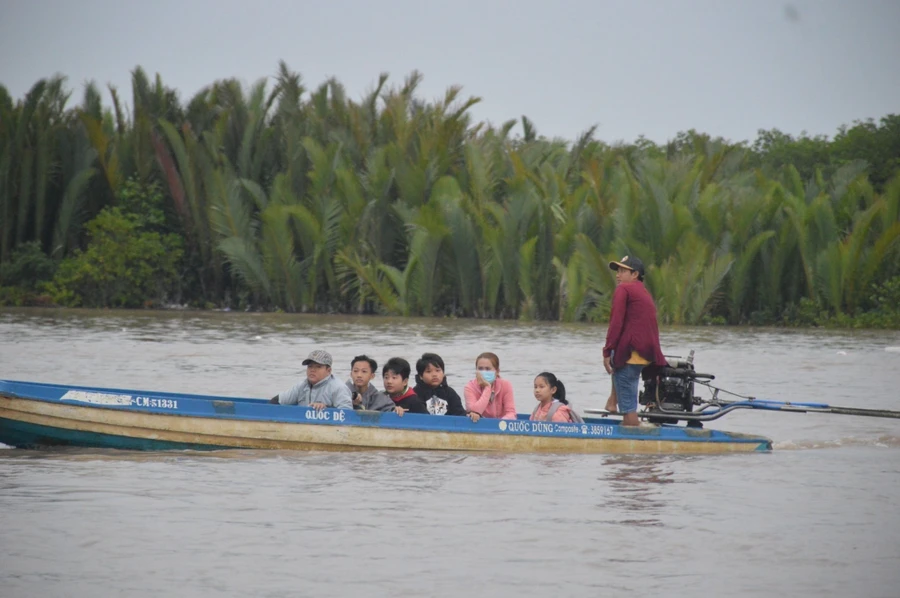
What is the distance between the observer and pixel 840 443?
47.2 ft

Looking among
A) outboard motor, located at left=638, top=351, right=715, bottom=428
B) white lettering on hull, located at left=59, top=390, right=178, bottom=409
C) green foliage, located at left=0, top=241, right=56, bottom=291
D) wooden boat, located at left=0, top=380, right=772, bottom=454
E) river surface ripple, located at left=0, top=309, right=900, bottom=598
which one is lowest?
river surface ripple, located at left=0, top=309, right=900, bottom=598

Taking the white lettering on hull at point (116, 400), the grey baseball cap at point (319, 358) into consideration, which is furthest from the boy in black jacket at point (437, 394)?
the white lettering on hull at point (116, 400)

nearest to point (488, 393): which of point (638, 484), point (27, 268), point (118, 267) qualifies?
point (638, 484)

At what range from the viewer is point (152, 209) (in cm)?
3189

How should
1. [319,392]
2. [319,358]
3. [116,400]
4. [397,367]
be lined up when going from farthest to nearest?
[319,392] → [397,367] → [319,358] → [116,400]

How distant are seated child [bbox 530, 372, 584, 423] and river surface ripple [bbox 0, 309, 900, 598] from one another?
1.29 ft

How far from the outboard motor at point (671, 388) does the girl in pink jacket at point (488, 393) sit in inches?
53.4

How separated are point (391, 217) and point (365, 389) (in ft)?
60.3

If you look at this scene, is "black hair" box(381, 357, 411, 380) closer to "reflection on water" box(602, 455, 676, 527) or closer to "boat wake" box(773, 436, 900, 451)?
"reflection on water" box(602, 455, 676, 527)

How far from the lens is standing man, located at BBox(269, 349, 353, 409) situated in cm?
1232

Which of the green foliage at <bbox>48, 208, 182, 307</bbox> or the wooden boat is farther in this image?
the green foliage at <bbox>48, 208, 182, 307</bbox>

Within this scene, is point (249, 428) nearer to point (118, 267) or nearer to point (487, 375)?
point (487, 375)

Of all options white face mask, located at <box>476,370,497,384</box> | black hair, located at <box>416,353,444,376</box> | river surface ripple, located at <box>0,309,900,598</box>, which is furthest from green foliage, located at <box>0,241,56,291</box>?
white face mask, located at <box>476,370,497,384</box>

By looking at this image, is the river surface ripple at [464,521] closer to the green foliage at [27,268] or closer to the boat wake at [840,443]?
the boat wake at [840,443]
